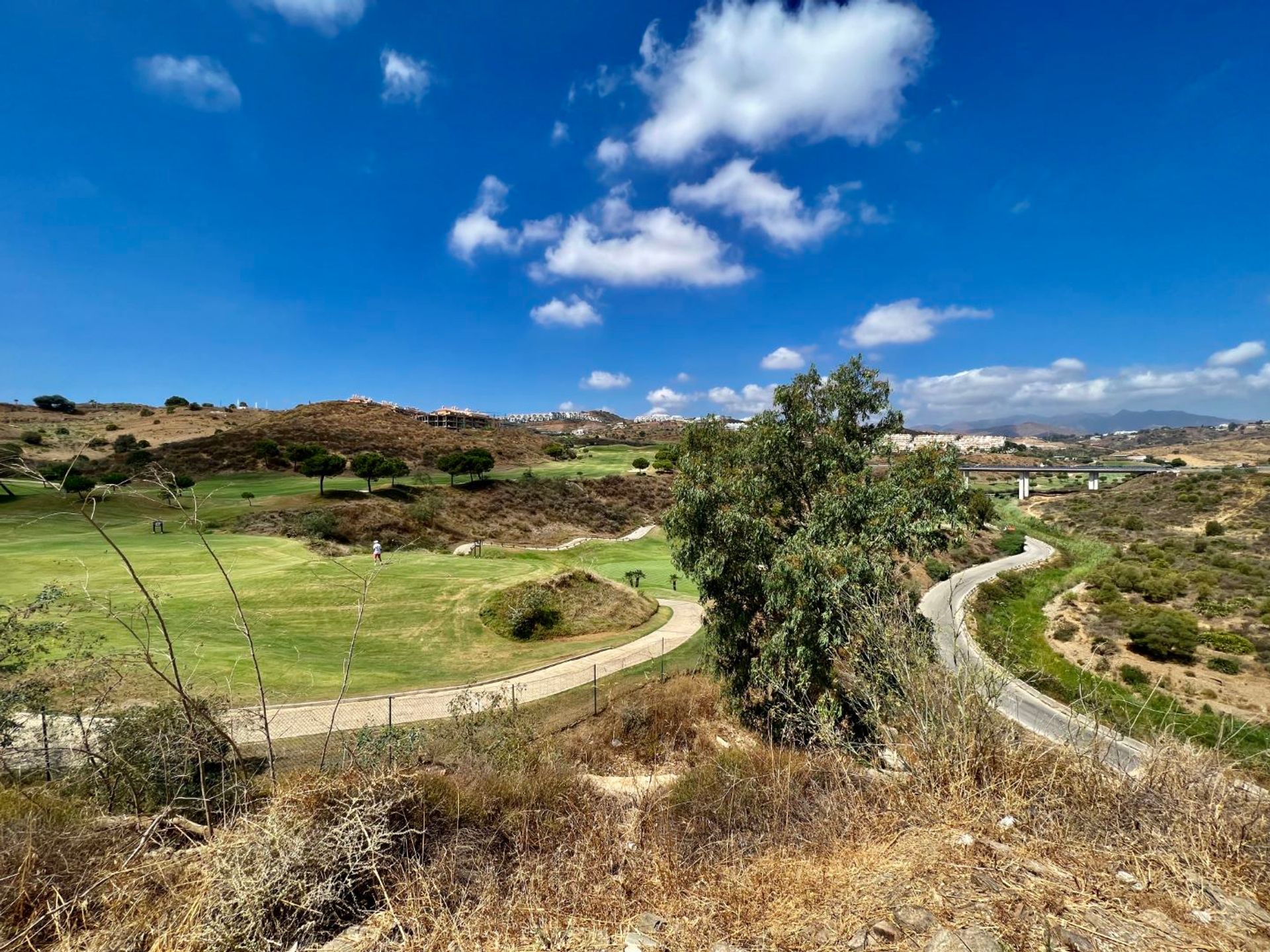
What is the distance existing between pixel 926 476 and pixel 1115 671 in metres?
25.5

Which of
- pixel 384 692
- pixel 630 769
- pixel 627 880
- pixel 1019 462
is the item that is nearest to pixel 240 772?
pixel 627 880

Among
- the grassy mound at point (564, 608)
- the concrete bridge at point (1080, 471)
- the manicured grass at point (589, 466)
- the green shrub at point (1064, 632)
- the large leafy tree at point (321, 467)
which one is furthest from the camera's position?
the concrete bridge at point (1080, 471)

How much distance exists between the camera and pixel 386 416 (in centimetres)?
8744

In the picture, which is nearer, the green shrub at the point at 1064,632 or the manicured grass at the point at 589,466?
the green shrub at the point at 1064,632

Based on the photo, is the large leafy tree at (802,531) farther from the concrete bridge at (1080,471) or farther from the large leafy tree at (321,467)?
the concrete bridge at (1080,471)

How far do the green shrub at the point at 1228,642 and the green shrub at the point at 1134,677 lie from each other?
481cm

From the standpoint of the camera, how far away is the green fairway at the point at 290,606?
14.6 meters

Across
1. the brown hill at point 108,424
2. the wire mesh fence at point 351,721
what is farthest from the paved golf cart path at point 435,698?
the brown hill at point 108,424

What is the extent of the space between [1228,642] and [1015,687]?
1285 inches

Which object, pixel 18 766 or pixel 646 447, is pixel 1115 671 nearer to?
pixel 18 766

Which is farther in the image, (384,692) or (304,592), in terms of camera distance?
(304,592)

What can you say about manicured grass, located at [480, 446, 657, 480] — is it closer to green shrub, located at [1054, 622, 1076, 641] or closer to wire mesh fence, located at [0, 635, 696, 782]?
wire mesh fence, located at [0, 635, 696, 782]

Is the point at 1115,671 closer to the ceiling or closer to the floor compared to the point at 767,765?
closer to the floor

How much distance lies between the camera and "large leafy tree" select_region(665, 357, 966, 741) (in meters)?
9.94
